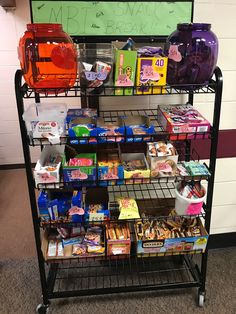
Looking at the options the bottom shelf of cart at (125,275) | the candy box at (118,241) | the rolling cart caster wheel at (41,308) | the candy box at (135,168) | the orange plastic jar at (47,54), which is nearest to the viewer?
the orange plastic jar at (47,54)

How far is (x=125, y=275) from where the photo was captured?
1.96 m

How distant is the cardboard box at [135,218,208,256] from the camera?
1562 mm

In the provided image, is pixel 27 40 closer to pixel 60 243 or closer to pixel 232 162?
pixel 60 243

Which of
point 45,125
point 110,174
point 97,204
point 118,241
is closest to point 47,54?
point 45,125

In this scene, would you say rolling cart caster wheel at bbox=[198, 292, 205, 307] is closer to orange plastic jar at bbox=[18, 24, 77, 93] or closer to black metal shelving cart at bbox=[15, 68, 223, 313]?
black metal shelving cart at bbox=[15, 68, 223, 313]

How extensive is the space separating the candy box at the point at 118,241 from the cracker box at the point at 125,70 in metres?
0.71

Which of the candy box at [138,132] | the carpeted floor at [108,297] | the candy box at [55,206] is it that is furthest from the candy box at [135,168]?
the carpeted floor at [108,297]

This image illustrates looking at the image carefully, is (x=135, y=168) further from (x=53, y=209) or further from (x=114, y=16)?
(x=114, y=16)

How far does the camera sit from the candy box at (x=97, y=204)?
5.03 feet

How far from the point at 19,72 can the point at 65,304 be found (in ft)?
4.24

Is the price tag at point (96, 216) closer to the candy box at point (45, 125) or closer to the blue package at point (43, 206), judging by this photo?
the blue package at point (43, 206)

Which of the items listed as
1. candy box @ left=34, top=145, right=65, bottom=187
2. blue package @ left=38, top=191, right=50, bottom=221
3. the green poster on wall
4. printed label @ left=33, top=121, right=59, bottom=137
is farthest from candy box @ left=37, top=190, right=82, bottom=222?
the green poster on wall

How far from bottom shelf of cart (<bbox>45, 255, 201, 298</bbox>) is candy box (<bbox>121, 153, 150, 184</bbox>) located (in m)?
0.67

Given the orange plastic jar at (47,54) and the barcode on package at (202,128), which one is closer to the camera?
the orange plastic jar at (47,54)
